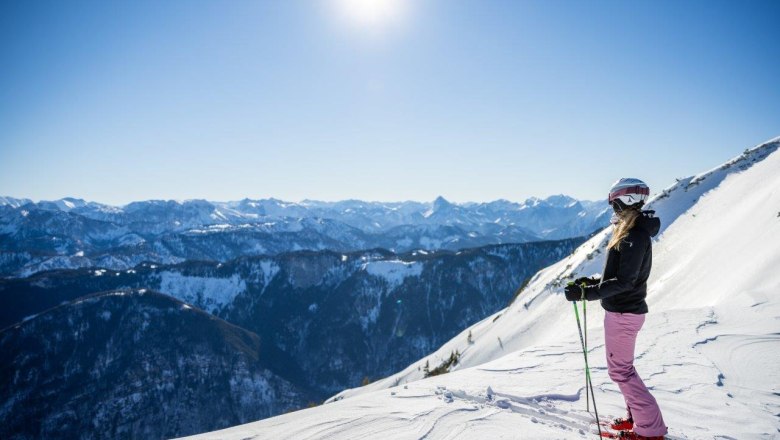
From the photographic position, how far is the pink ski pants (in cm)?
589

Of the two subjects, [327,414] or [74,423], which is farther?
[74,423]

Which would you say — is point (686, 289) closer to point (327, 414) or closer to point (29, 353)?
point (327, 414)

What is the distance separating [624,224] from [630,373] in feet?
7.43

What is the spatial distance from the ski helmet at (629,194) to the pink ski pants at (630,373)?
170 cm

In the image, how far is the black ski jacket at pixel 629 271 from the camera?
5.78 m

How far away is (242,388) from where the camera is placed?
197 metres

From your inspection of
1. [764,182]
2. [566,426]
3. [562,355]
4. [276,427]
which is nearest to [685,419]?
[566,426]

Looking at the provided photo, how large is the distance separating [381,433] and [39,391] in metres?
243

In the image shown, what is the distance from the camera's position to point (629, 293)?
5996 millimetres

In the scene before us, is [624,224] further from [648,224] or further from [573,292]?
[573,292]

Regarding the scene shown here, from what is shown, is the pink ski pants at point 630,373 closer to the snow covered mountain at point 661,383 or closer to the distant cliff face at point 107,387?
the snow covered mountain at point 661,383

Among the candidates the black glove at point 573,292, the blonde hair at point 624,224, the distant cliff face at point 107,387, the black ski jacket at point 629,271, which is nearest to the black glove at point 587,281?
the black glove at point 573,292

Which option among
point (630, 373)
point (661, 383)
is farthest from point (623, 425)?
point (661, 383)

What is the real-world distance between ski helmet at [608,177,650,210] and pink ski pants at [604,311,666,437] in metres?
1.70
